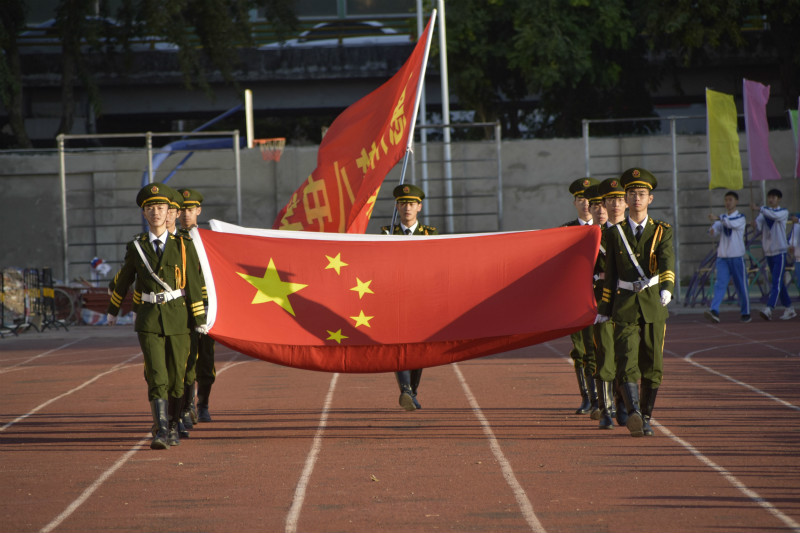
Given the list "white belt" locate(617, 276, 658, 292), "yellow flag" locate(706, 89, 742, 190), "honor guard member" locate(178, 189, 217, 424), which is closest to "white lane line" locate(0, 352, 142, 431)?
"honor guard member" locate(178, 189, 217, 424)

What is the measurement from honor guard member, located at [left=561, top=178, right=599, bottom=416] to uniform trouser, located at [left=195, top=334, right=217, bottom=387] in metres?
3.09

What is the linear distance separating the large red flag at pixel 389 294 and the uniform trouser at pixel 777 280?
9850 millimetres

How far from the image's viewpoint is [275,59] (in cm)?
3431

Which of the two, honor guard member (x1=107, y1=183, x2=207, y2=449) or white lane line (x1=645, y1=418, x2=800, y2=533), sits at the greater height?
honor guard member (x1=107, y1=183, x2=207, y2=449)

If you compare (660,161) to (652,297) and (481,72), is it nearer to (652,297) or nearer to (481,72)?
(481,72)

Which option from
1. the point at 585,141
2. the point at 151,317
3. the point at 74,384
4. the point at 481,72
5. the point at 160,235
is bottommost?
the point at 74,384

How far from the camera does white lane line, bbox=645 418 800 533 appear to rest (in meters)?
5.80

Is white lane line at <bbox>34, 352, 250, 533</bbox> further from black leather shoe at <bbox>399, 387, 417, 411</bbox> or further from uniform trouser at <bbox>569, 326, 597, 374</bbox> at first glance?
uniform trouser at <bbox>569, 326, 597, 374</bbox>

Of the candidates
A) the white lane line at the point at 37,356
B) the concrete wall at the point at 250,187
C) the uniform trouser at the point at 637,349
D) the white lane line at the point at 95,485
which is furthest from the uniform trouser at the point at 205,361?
the concrete wall at the point at 250,187

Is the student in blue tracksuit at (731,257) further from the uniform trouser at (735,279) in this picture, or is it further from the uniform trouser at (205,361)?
the uniform trouser at (205,361)

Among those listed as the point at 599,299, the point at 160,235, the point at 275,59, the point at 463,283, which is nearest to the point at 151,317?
the point at 160,235

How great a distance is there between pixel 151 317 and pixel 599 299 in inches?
137

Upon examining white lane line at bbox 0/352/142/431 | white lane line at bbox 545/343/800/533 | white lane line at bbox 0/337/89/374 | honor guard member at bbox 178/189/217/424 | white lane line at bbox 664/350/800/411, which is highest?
honor guard member at bbox 178/189/217/424

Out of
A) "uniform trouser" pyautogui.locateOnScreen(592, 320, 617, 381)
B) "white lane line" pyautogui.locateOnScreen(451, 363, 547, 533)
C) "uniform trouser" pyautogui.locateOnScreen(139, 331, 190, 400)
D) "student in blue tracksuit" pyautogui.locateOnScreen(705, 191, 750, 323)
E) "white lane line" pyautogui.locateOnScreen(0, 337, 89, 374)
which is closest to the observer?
"white lane line" pyautogui.locateOnScreen(451, 363, 547, 533)
